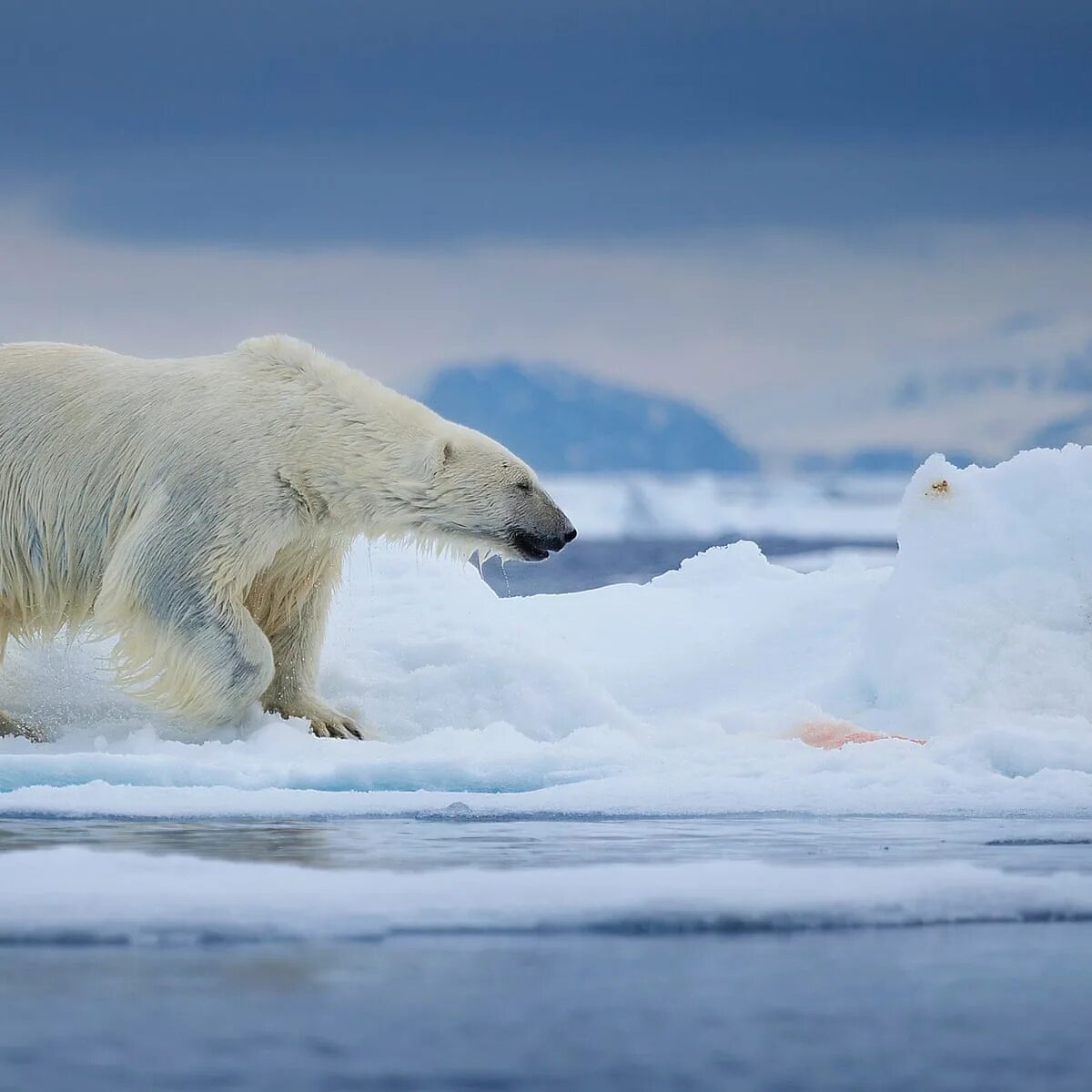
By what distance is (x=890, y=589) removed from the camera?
24.3 feet

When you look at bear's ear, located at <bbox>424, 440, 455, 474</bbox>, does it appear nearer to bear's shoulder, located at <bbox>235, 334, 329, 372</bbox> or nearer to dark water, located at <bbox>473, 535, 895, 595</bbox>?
bear's shoulder, located at <bbox>235, 334, 329, 372</bbox>

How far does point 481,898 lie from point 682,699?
415cm

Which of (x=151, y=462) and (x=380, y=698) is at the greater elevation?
(x=151, y=462)

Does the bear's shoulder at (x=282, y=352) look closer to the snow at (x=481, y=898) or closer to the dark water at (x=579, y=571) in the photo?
the snow at (x=481, y=898)

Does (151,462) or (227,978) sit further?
(151,462)

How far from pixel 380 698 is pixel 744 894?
3.83 metres

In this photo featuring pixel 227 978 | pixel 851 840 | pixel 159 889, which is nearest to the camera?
pixel 227 978

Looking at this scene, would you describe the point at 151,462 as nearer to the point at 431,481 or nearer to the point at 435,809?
the point at 431,481

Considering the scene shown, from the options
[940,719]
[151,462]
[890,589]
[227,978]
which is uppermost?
[151,462]

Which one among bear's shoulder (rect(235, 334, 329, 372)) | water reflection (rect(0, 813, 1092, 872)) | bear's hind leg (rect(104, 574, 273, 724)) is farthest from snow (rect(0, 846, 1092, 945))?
bear's shoulder (rect(235, 334, 329, 372))

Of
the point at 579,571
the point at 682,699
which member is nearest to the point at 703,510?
the point at 579,571

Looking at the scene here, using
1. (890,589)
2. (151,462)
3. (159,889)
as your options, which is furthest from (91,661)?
(159,889)

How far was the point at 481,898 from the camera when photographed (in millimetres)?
3549

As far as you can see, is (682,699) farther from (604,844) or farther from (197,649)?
(604,844)
